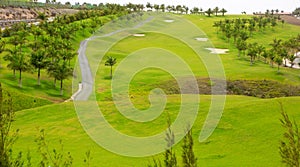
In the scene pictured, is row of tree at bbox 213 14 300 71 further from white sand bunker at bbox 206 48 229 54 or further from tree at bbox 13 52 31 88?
tree at bbox 13 52 31 88

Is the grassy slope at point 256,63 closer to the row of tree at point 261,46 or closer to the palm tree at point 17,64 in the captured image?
the row of tree at point 261,46

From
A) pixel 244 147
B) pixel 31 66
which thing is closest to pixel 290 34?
pixel 31 66

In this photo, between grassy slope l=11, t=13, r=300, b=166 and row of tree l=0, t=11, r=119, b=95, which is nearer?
grassy slope l=11, t=13, r=300, b=166

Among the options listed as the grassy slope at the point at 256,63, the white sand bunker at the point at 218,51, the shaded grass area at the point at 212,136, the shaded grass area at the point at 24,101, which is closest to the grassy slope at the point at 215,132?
the shaded grass area at the point at 212,136

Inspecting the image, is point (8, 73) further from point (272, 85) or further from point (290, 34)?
point (290, 34)

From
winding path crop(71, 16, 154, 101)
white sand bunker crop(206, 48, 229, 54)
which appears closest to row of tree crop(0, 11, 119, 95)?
winding path crop(71, 16, 154, 101)

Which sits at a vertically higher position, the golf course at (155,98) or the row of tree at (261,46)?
the row of tree at (261,46)

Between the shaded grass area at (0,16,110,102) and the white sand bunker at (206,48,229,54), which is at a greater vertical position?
the white sand bunker at (206,48,229,54)
